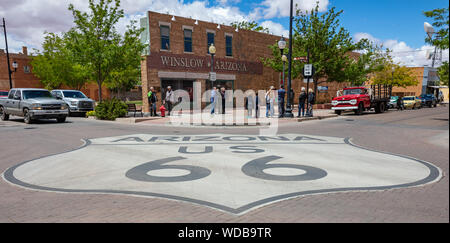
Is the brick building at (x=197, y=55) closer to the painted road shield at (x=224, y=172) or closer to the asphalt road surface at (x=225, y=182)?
the asphalt road surface at (x=225, y=182)

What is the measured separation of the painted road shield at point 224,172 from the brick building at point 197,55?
54.2ft

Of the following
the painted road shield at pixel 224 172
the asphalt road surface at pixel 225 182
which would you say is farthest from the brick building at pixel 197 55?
the painted road shield at pixel 224 172

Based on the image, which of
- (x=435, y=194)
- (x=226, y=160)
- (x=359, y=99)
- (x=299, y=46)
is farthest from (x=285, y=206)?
(x=299, y=46)

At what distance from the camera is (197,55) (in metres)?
27.3

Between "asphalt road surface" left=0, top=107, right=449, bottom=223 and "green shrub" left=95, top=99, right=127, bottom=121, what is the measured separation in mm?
9710

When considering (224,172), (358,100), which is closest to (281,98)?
(358,100)

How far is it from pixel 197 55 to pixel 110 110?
34.7ft

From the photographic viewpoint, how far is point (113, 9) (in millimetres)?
21578

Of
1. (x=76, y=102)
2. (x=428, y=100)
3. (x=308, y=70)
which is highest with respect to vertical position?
(x=308, y=70)

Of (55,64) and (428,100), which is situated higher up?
(55,64)

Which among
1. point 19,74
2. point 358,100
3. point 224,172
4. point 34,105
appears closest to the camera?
point 224,172

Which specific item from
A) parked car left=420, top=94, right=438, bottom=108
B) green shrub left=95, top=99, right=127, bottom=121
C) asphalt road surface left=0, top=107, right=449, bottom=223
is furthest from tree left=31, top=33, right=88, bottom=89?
parked car left=420, top=94, right=438, bottom=108

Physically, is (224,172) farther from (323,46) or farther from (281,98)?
(323,46)
